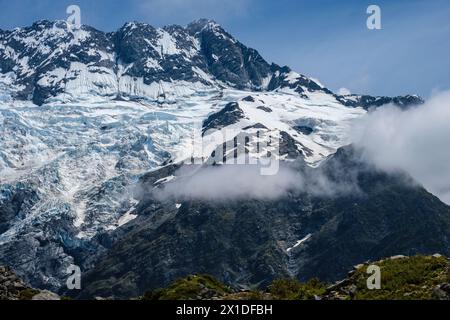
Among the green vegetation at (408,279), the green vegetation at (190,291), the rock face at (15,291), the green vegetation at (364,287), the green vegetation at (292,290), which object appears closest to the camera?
the green vegetation at (408,279)

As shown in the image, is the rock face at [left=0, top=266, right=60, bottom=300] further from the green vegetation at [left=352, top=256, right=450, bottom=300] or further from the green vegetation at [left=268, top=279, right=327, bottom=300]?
the green vegetation at [left=352, top=256, right=450, bottom=300]

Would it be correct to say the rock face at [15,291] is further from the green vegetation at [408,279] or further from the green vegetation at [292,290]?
the green vegetation at [408,279]

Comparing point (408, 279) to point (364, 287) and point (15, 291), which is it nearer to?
point (364, 287)

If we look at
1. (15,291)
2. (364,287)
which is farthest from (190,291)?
(364,287)

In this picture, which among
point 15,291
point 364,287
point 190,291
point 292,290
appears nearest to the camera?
point 364,287

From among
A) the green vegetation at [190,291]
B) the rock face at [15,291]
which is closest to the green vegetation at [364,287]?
the green vegetation at [190,291]

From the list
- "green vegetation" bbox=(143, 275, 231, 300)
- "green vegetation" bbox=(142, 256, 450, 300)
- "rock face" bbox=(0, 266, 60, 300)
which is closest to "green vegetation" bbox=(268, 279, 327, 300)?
"green vegetation" bbox=(142, 256, 450, 300)

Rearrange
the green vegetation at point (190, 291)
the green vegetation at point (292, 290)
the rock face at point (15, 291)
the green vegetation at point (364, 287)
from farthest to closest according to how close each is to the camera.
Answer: the green vegetation at point (190, 291) < the green vegetation at point (292, 290) < the rock face at point (15, 291) < the green vegetation at point (364, 287)
